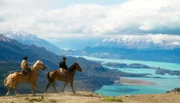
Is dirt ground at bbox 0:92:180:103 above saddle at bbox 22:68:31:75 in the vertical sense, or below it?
below

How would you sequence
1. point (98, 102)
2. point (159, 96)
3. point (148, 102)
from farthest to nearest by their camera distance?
point (159, 96), point (148, 102), point (98, 102)

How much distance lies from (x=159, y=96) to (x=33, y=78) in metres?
13.6

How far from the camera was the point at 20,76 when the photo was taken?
1196 inches

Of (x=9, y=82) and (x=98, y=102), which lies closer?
(x=98, y=102)

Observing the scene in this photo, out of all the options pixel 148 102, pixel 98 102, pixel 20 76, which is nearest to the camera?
pixel 98 102

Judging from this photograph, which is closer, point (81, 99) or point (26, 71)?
point (81, 99)

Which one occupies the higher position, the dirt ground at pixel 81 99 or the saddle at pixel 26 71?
the saddle at pixel 26 71

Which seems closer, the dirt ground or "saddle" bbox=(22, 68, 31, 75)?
the dirt ground

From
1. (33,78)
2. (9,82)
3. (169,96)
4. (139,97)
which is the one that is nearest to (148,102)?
(139,97)

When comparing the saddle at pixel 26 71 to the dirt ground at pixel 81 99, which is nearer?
the dirt ground at pixel 81 99

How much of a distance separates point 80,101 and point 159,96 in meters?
10.7

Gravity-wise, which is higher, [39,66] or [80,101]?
[39,66]

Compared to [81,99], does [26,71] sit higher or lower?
higher

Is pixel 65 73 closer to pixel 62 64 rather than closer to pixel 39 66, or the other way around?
pixel 62 64
